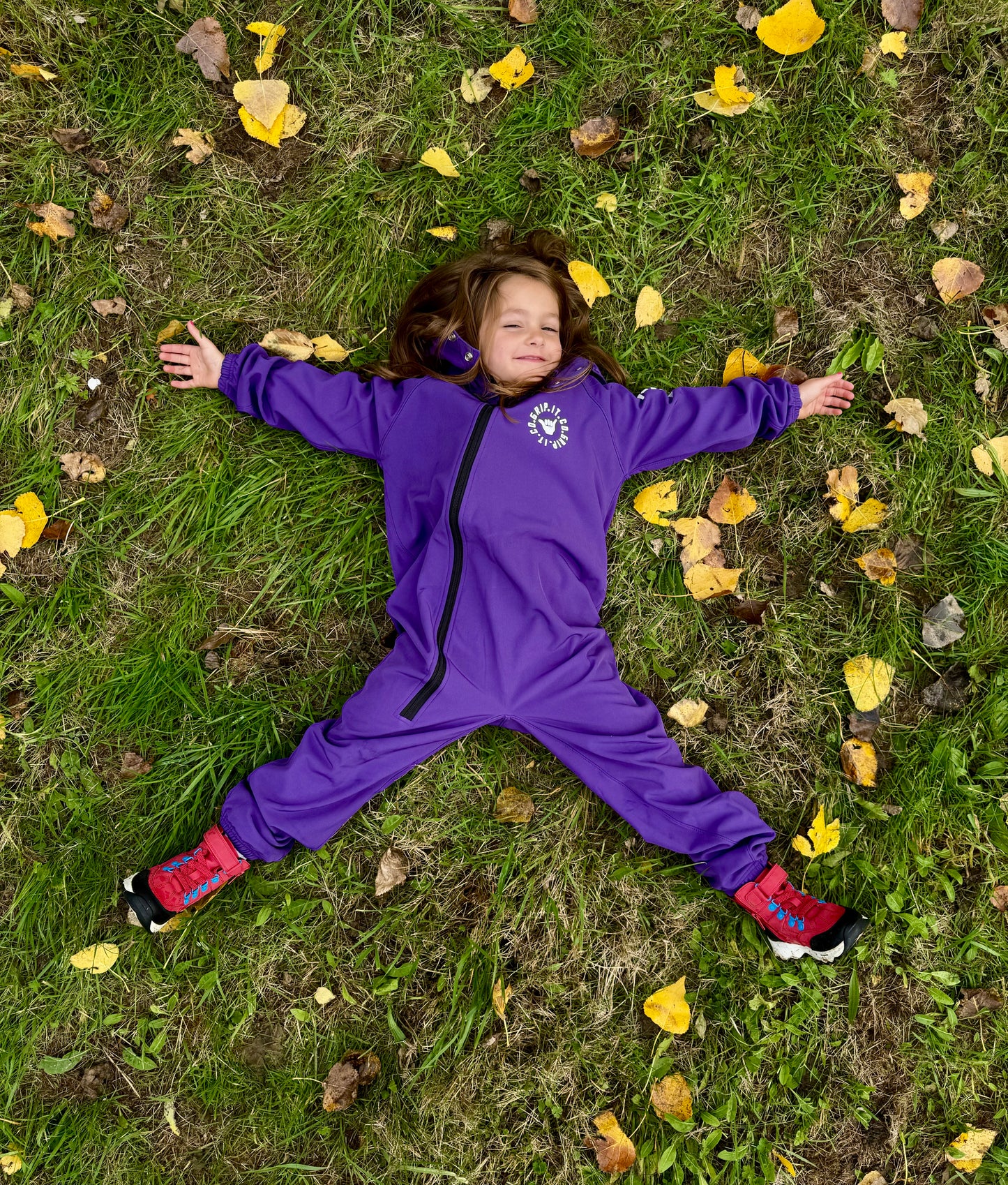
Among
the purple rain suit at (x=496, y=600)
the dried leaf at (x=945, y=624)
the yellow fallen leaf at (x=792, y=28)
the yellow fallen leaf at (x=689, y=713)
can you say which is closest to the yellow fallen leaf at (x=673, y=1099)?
the purple rain suit at (x=496, y=600)

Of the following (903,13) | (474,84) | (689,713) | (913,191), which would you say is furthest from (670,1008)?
(903,13)

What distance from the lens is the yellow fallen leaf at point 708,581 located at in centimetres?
282

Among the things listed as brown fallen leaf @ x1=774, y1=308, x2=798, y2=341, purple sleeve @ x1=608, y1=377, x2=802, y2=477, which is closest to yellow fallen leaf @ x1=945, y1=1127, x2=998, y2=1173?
purple sleeve @ x1=608, y1=377, x2=802, y2=477

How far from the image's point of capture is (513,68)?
2.84 metres

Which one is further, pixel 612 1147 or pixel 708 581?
pixel 708 581

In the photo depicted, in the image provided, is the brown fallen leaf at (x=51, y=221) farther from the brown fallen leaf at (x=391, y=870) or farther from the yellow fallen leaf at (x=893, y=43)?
the yellow fallen leaf at (x=893, y=43)

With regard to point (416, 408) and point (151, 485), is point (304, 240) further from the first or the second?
point (151, 485)

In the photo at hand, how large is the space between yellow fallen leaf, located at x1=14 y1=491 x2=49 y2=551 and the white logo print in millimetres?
1719

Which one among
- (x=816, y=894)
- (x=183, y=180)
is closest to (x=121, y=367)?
(x=183, y=180)

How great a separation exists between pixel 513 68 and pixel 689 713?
2374 mm

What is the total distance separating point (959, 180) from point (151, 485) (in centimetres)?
314

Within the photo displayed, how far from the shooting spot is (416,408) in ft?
8.54

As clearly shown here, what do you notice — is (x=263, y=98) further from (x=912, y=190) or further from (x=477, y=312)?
(x=912, y=190)

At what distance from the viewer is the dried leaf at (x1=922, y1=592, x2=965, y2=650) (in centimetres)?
280
